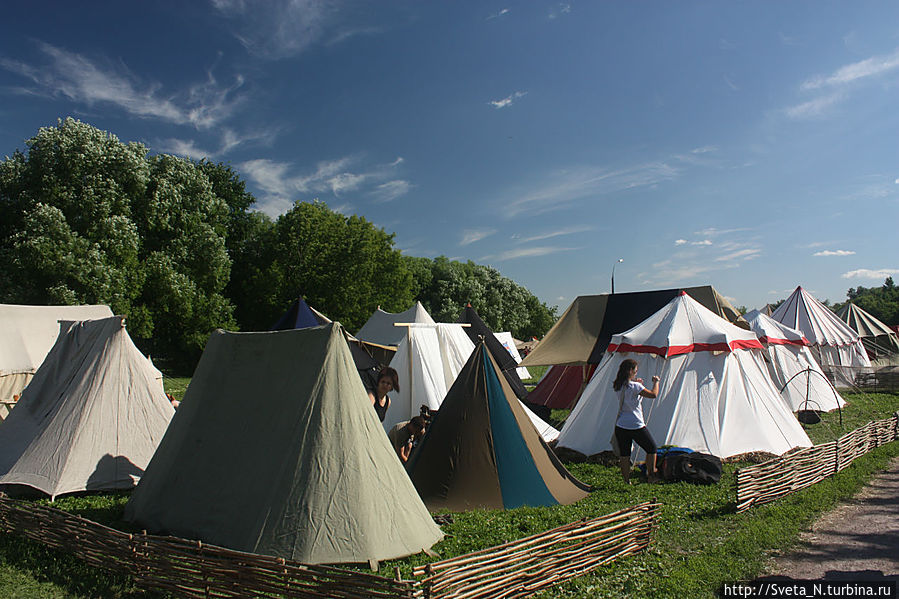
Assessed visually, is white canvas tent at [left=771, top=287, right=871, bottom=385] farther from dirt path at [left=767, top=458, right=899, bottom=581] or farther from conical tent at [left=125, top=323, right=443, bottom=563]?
conical tent at [left=125, top=323, right=443, bottom=563]

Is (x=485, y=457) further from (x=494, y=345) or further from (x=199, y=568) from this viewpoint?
(x=494, y=345)

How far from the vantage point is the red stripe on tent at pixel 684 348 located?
9.13 metres

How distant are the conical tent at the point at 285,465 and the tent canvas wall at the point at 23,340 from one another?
30.4 feet

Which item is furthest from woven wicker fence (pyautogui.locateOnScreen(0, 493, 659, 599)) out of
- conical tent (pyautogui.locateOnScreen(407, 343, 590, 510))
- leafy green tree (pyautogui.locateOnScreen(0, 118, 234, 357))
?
leafy green tree (pyautogui.locateOnScreen(0, 118, 234, 357))

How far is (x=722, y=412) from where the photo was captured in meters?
8.98

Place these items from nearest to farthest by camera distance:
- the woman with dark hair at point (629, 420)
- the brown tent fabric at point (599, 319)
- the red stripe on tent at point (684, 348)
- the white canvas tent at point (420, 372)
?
the woman with dark hair at point (629, 420)
the red stripe on tent at point (684, 348)
the white canvas tent at point (420, 372)
the brown tent fabric at point (599, 319)

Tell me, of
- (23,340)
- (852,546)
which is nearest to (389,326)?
(23,340)

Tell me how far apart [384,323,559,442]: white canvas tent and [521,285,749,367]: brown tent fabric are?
2237 mm

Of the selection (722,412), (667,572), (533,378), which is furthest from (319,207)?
(667,572)

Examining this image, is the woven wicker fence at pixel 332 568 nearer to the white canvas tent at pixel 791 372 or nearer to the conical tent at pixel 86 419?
the conical tent at pixel 86 419

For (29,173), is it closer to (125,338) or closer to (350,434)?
(125,338)

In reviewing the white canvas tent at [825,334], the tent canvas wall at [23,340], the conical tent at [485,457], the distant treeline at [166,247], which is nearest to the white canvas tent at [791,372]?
the white canvas tent at [825,334]

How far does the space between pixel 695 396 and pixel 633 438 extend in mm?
2296

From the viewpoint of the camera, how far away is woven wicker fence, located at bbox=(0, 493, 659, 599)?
3.84 metres
